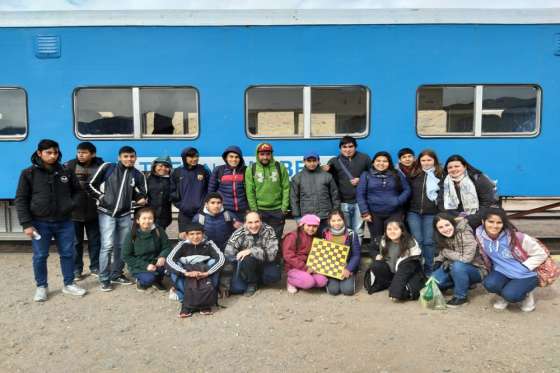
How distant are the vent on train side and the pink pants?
13.0 feet

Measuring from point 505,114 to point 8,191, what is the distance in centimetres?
630

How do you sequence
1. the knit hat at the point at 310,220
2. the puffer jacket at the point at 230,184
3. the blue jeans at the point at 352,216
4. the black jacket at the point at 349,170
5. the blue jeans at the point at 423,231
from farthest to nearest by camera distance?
the blue jeans at the point at 352,216 → the black jacket at the point at 349,170 → the puffer jacket at the point at 230,184 → the blue jeans at the point at 423,231 → the knit hat at the point at 310,220

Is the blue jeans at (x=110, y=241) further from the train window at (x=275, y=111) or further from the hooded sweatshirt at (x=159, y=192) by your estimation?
the train window at (x=275, y=111)

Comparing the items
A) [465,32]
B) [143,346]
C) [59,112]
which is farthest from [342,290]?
[59,112]

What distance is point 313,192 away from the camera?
16.2ft

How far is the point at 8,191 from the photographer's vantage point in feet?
18.5

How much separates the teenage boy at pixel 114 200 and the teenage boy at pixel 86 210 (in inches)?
7.8

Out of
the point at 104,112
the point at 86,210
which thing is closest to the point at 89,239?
the point at 86,210

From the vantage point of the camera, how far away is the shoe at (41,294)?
4.39 meters

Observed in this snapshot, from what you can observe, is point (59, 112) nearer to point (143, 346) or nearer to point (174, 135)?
point (174, 135)

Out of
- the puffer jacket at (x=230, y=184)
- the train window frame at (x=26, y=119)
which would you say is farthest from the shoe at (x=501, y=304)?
the train window frame at (x=26, y=119)

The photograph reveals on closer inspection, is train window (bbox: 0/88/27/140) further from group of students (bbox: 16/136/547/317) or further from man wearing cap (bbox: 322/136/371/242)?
man wearing cap (bbox: 322/136/371/242)

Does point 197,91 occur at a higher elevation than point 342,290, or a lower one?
higher

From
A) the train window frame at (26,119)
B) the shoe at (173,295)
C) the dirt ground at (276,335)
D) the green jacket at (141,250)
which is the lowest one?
the dirt ground at (276,335)
